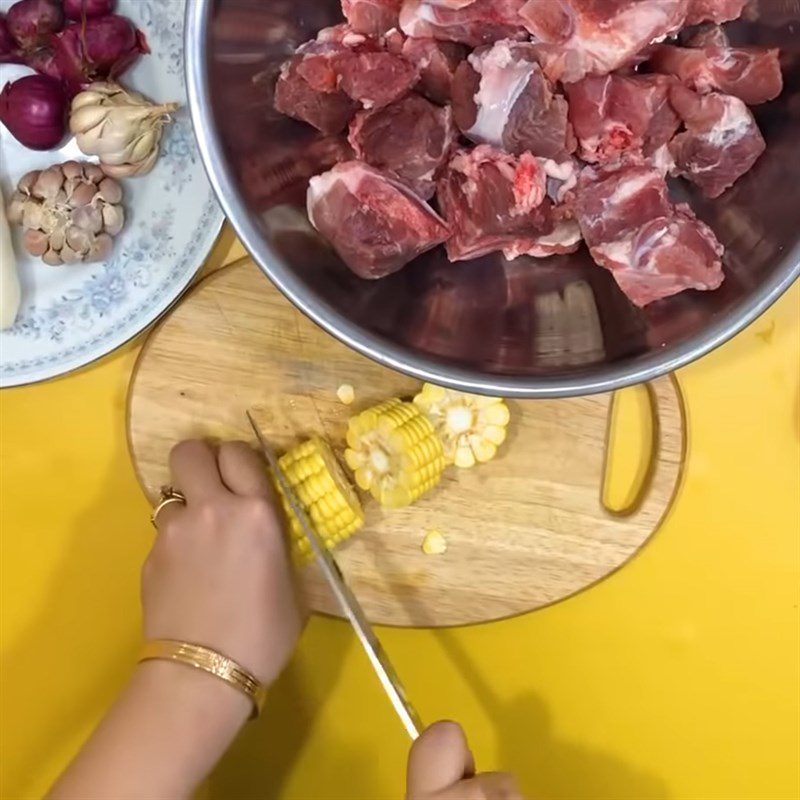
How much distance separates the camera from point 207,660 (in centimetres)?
123

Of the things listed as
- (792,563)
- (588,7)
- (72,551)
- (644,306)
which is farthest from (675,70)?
(72,551)

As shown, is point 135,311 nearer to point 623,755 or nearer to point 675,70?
point 675,70

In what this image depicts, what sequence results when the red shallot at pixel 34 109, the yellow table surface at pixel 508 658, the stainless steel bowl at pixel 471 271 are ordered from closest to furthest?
the stainless steel bowl at pixel 471 271 → the red shallot at pixel 34 109 → the yellow table surface at pixel 508 658

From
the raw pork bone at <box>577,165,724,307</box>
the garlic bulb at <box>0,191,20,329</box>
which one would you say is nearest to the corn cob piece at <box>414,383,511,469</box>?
the raw pork bone at <box>577,165,724,307</box>

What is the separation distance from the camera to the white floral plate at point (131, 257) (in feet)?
4.09

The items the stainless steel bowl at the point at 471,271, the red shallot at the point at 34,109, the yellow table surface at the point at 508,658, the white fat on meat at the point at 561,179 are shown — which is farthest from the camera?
the yellow table surface at the point at 508,658

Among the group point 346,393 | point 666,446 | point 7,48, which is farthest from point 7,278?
point 666,446

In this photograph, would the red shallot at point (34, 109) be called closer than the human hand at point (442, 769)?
No

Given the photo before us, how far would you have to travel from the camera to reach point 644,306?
109 centimetres

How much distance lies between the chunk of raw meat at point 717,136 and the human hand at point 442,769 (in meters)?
0.72

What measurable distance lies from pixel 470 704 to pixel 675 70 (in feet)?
2.91

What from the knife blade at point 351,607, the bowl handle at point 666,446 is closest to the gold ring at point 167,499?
the knife blade at point 351,607

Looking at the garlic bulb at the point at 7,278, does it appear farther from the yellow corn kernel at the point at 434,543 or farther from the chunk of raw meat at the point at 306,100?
the yellow corn kernel at the point at 434,543

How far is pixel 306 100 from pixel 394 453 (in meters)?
0.43
